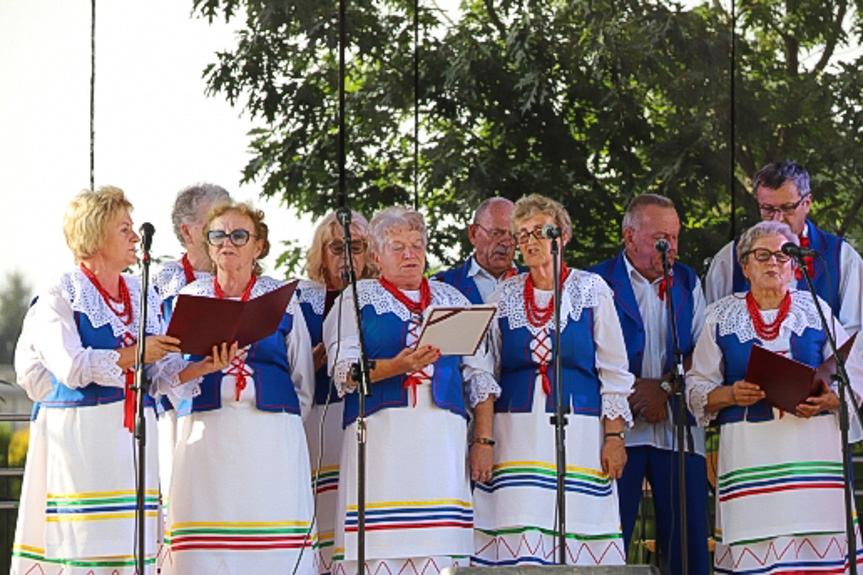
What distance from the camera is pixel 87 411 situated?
464cm

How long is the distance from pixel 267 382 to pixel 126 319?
1.81 feet

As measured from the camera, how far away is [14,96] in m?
6.64

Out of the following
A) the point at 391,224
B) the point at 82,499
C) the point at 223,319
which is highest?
the point at 391,224

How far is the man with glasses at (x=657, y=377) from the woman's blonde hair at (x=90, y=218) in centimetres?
216

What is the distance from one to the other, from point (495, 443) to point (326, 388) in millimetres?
762

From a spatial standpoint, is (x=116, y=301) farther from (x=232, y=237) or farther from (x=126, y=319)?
(x=232, y=237)

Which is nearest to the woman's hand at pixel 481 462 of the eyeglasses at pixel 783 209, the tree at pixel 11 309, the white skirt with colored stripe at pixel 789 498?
the white skirt with colored stripe at pixel 789 498

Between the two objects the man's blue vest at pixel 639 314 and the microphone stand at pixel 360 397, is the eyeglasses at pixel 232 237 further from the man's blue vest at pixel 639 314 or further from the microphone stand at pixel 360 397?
the man's blue vest at pixel 639 314

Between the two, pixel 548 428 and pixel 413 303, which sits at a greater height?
pixel 413 303

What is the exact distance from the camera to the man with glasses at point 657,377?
5.55 metres

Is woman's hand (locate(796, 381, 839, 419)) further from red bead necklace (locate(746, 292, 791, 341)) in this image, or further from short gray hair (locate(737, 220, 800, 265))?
short gray hair (locate(737, 220, 800, 265))

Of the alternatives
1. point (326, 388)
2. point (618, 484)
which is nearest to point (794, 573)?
point (618, 484)

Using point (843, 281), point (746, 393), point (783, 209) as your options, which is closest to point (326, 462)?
point (746, 393)

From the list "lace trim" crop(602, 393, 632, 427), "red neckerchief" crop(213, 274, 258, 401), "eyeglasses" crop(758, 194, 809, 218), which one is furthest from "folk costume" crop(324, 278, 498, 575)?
"eyeglasses" crop(758, 194, 809, 218)
